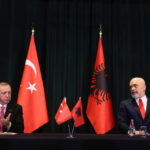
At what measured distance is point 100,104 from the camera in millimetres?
5246

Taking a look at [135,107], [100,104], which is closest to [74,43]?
[100,104]

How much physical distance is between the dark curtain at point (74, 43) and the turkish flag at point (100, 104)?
0.34m

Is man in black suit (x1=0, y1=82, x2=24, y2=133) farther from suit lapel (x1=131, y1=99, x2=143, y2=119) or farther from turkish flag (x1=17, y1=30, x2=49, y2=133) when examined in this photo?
suit lapel (x1=131, y1=99, x2=143, y2=119)

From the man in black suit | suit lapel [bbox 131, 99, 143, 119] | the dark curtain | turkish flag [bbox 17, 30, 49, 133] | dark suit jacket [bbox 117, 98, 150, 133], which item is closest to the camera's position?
the man in black suit

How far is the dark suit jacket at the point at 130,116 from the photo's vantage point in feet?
14.6

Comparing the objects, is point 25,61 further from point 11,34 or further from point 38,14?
point 38,14

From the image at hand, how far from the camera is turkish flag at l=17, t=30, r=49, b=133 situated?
16.9ft

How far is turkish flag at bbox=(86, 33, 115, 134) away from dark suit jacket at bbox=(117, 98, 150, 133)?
606 mm

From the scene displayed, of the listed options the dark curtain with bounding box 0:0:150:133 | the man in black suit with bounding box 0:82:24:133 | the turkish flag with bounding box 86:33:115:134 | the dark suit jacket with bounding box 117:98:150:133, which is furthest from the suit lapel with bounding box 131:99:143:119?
the man in black suit with bounding box 0:82:24:133

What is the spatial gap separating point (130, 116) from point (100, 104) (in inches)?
29.8

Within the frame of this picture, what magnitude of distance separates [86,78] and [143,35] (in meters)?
1.34

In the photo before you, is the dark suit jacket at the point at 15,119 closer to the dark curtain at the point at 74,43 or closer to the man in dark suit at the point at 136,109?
the dark curtain at the point at 74,43

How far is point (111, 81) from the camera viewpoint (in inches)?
225
